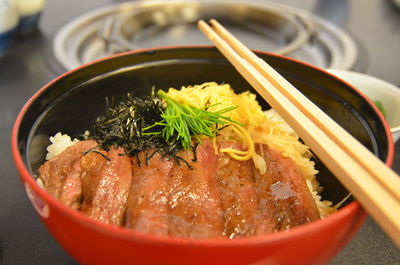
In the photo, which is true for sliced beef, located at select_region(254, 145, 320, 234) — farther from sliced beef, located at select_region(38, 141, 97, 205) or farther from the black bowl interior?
sliced beef, located at select_region(38, 141, 97, 205)

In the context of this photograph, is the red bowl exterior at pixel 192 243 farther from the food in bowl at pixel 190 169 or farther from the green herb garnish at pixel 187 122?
the green herb garnish at pixel 187 122

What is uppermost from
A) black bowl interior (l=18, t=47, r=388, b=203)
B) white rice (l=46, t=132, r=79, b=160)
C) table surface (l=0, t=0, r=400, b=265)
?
black bowl interior (l=18, t=47, r=388, b=203)

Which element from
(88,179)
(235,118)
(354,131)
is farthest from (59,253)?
(354,131)

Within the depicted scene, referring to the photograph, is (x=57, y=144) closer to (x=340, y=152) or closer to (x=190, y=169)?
(x=190, y=169)

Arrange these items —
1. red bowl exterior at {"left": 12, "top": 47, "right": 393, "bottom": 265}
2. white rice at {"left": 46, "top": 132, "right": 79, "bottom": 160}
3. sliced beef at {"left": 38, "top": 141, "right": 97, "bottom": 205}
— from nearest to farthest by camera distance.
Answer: red bowl exterior at {"left": 12, "top": 47, "right": 393, "bottom": 265}, sliced beef at {"left": 38, "top": 141, "right": 97, "bottom": 205}, white rice at {"left": 46, "top": 132, "right": 79, "bottom": 160}

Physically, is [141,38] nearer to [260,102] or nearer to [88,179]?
[260,102]

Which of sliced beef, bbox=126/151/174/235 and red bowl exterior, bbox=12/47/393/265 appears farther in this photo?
sliced beef, bbox=126/151/174/235

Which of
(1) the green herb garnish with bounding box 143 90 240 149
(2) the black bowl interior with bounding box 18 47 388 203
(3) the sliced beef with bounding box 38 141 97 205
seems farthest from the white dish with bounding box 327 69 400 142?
(3) the sliced beef with bounding box 38 141 97 205

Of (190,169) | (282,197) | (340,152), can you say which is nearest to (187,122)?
(190,169)
